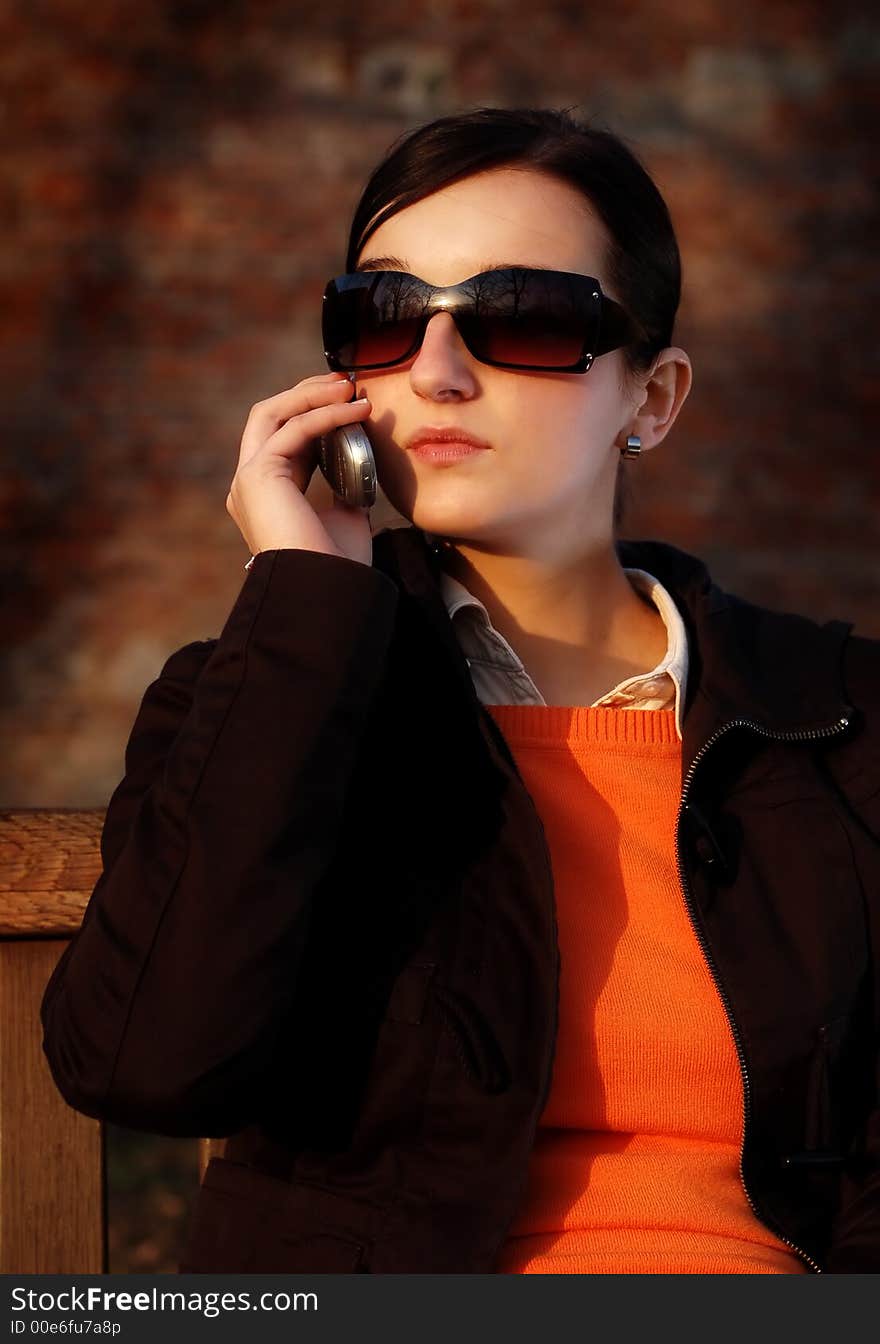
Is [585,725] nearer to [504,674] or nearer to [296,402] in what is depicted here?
[504,674]

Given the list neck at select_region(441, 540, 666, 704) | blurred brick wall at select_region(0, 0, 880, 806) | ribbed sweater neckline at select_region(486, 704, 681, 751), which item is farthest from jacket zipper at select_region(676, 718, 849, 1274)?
blurred brick wall at select_region(0, 0, 880, 806)

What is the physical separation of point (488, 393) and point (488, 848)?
0.57 metres

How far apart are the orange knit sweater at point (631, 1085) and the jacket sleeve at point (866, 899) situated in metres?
0.08

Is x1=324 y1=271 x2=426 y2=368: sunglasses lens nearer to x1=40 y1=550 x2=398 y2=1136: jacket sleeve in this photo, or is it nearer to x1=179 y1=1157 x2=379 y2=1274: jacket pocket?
x1=40 y1=550 x2=398 y2=1136: jacket sleeve

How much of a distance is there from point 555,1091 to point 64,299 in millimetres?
3051

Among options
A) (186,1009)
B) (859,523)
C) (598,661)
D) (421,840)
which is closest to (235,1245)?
(186,1009)

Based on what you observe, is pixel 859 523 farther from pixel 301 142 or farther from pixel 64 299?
pixel 64 299

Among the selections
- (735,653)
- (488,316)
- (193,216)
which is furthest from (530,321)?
(193,216)

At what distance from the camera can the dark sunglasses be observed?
6.66ft

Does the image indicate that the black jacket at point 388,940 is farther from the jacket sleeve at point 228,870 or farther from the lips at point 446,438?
the lips at point 446,438

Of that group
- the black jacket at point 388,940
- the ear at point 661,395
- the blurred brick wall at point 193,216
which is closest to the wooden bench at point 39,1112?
the black jacket at point 388,940

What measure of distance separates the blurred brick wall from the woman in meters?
2.24

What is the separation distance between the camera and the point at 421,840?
6.40 ft

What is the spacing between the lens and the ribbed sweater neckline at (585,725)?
6.99 feet
